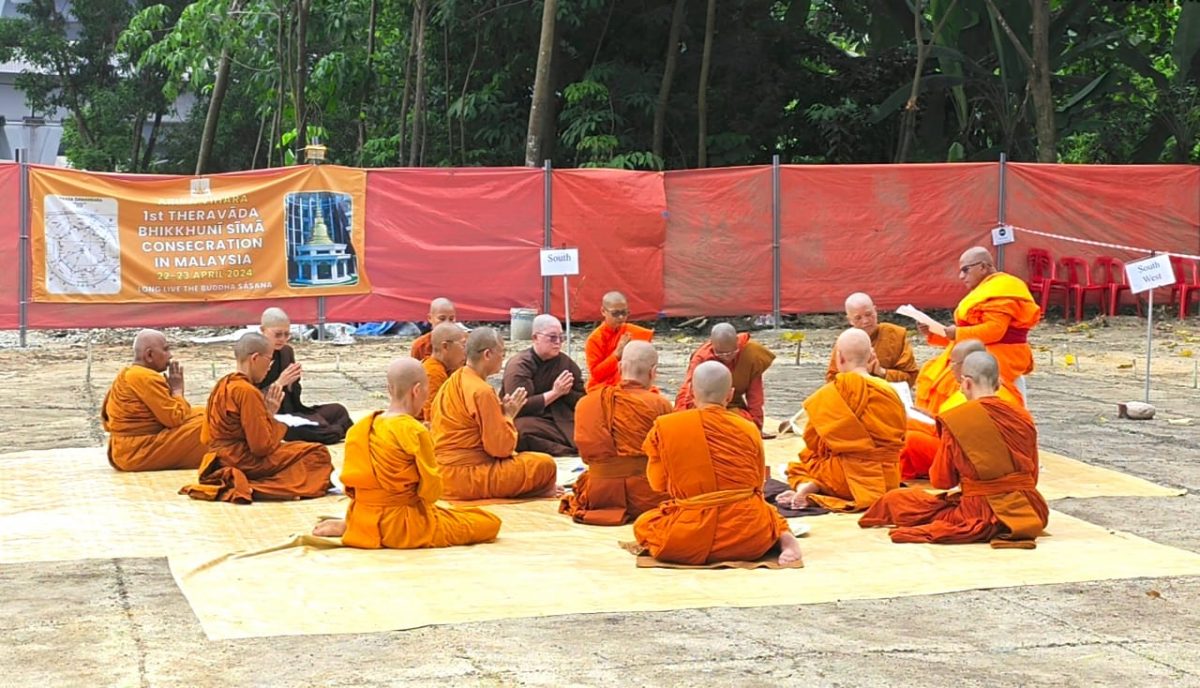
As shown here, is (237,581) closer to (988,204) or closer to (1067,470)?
(1067,470)

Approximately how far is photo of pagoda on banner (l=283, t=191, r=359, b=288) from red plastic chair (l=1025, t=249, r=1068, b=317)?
26.5ft

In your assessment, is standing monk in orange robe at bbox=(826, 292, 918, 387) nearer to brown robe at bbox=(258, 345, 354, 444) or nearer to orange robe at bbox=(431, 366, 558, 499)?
orange robe at bbox=(431, 366, 558, 499)

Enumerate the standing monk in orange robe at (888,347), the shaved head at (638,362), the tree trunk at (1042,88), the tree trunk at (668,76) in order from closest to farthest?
the shaved head at (638,362)
the standing monk in orange robe at (888,347)
the tree trunk at (1042,88)
the tree trunk at (668,76)

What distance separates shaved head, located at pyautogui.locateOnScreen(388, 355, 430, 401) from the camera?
6.69 m

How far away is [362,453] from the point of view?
22.2 feet

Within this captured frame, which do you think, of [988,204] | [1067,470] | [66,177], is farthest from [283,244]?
[1067,470]

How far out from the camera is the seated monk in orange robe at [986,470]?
683cm

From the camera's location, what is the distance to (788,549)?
6.54 m

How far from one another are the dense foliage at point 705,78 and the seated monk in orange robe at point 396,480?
1381 cm

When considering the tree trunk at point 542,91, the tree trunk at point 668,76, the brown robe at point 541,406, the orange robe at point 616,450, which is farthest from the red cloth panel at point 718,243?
the orange robe at point 616,450

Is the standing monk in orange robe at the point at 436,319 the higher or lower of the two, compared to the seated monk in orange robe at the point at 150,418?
higher

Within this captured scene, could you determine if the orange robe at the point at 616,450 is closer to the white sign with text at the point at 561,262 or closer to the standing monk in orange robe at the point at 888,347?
the standing monk in orange robe at the point at 888,347

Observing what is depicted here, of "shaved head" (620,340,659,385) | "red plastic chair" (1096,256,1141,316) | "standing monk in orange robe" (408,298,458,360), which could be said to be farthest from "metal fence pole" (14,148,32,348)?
"red plastic chair" (1096,256,1141,316)

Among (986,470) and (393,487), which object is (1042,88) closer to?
(986,470)
